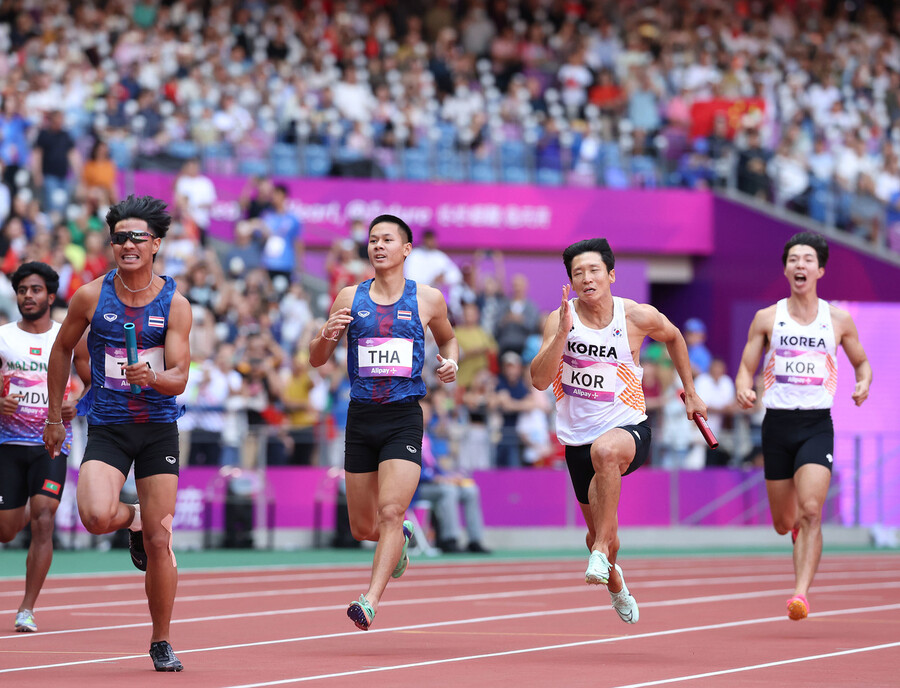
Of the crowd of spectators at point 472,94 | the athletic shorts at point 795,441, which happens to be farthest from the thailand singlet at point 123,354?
the crowd of spectators at point 472,94

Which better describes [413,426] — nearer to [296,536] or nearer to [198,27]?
[296,536]

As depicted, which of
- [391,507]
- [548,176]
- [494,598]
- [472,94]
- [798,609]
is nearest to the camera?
[391,507]

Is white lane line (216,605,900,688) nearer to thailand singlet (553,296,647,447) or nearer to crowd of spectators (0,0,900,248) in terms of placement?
thailand singlet (553,296,647,447)

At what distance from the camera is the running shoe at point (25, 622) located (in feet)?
32.5

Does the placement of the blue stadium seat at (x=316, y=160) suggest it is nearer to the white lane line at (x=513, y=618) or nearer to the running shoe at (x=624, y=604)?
the white lane line at (x=513, y=618)

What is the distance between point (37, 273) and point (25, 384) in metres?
0.75

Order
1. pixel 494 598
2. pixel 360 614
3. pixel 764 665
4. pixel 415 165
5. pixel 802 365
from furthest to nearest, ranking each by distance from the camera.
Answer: pixel 415 165 → pixel 494 598 → pixel 802 365 → pixel 360 614 → pixel 764 665

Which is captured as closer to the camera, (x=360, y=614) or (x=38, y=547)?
(x=360, y=614)

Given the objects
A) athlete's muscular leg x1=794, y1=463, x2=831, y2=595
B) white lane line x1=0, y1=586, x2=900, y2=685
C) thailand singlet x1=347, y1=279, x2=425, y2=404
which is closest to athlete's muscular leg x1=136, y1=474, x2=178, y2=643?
A: white lane line x1=0, y1=586, x2=900, y2=685

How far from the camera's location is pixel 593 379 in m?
9.73

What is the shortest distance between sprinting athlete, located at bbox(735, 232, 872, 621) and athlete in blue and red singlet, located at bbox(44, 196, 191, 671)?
4.32 m

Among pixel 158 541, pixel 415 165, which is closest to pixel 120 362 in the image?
pixel 158 541

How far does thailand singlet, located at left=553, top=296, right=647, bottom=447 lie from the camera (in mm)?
9727

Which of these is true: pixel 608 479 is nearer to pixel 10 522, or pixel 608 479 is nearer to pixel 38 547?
pixel 38 547
